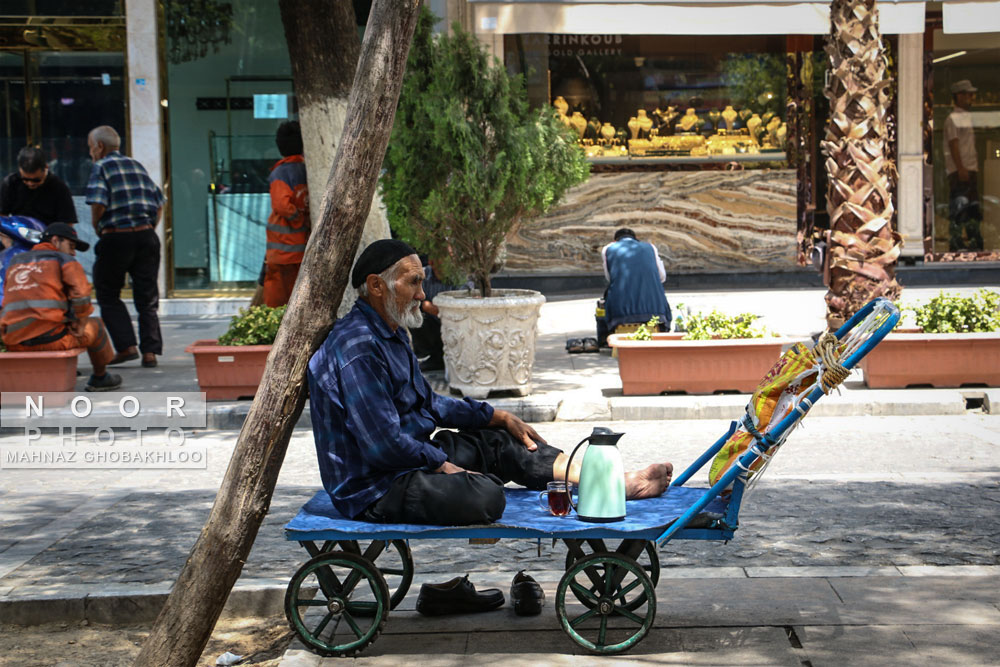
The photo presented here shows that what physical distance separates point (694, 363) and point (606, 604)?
540cm

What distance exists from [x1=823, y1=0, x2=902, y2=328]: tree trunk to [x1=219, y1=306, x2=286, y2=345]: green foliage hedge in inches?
189

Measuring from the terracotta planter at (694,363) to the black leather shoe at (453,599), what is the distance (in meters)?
4.82

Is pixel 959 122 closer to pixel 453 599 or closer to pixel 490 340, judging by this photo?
pixel 490 340

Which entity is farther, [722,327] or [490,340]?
[722,327]

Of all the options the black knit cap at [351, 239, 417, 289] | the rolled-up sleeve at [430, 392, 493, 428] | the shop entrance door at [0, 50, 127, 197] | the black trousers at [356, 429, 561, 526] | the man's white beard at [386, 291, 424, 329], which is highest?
the shop entrance door at [0, 50, 127, 197]

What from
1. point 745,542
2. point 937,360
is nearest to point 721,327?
point 937,360

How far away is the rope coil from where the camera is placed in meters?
4.39

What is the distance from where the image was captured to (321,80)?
957 cm

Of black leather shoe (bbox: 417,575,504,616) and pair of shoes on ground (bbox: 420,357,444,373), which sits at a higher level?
pair of shoes on ground (bbox: 420,357,444,373)

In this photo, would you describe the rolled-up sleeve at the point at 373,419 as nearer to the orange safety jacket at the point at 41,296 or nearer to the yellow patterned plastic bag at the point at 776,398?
the yellow patterned plastic bag at the point at 776,398

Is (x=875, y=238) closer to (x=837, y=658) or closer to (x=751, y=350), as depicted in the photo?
(x=751, y=350)

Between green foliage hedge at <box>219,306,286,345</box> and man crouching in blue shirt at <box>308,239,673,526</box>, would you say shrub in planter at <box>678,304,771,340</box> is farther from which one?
man crouching in blue shirt at <box>308,239,673,526</box>

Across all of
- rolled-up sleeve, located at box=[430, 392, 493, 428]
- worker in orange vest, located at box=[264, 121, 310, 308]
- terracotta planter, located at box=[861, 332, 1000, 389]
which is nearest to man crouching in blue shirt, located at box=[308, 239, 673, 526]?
rolled-up sleeve, located at box=[430, 392, 493, 428]

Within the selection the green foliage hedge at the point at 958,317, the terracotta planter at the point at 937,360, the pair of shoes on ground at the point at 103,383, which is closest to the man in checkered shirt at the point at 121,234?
the pair of shoes on ground at the point at 103,383
